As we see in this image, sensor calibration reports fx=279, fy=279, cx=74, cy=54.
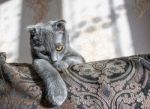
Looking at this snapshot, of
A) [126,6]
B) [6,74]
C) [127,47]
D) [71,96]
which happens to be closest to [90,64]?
[71,96]

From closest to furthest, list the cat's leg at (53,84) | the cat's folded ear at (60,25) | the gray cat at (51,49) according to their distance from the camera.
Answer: the cat's leg at (53,84) < the gray cat at (51,49) < the cat's folded ear at (60,25)

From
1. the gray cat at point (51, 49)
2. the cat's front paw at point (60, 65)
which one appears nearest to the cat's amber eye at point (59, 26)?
the gray cat at point (51, 49)

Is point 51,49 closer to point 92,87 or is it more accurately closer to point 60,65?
point 60,65

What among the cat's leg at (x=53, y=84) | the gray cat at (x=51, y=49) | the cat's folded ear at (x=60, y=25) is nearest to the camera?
the cat's leg at (x=53, y=84)

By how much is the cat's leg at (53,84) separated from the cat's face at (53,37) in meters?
0.13

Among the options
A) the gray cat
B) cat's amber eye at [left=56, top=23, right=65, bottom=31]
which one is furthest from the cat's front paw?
cat's amber eye at [left=56, top=23, right=65, bottom=31]

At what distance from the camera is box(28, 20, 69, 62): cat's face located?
0.99m

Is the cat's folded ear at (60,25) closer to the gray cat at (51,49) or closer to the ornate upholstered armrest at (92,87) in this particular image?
the gray cat at (51,49)

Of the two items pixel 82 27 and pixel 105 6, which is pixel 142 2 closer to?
pixel 105 6

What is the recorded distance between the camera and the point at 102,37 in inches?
63.6

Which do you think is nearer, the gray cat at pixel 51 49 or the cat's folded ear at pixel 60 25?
the gray cat at pixel 51 49

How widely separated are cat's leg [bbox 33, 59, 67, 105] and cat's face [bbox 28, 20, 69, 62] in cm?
13

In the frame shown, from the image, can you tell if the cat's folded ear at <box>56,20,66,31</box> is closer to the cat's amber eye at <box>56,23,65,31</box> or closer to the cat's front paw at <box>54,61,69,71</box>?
the cat's amber eye at <box>56,23,65,31</box>

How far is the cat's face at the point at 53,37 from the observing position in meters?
0.99
